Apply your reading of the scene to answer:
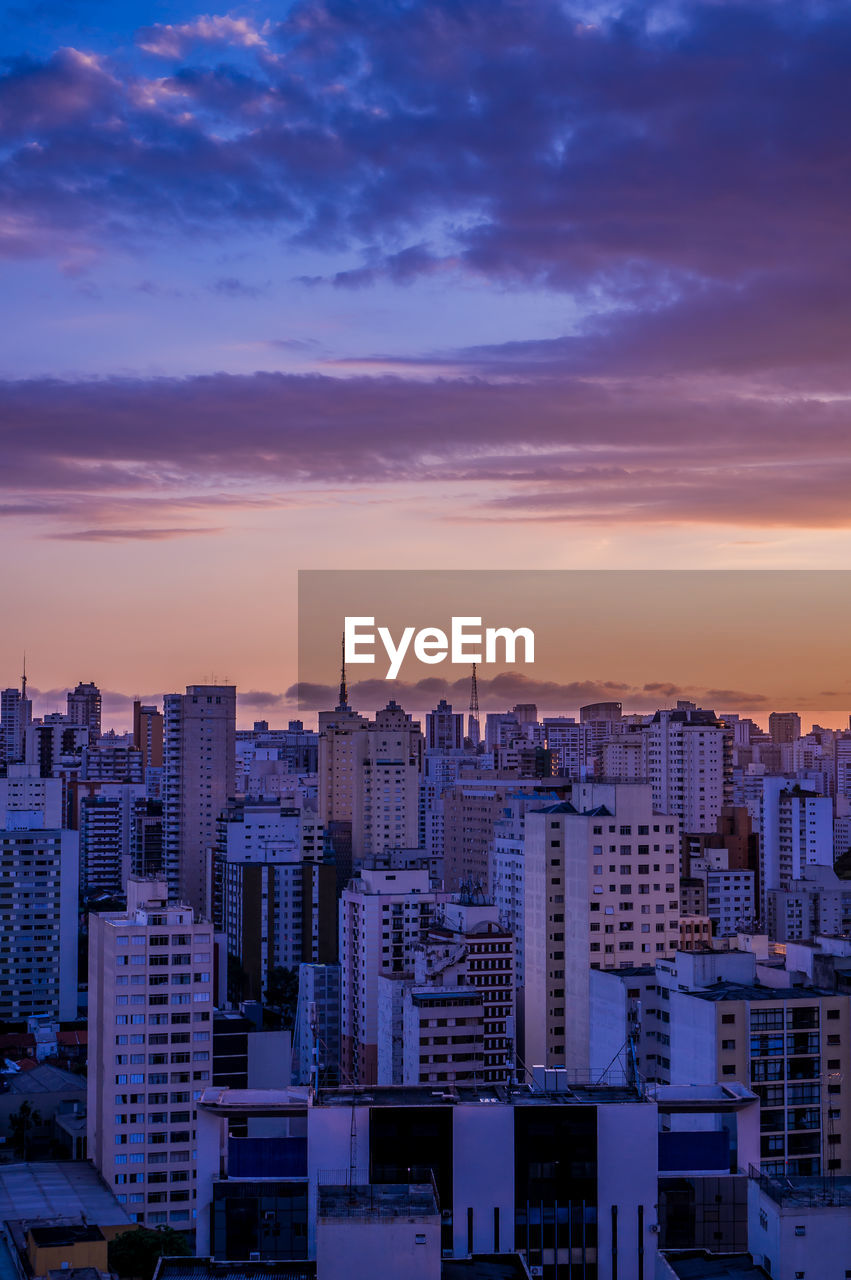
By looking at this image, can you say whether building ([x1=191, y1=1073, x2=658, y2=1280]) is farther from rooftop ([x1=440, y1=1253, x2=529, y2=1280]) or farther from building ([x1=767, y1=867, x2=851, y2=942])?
building ([x1=767, y1=867, x2=851, y2=942])

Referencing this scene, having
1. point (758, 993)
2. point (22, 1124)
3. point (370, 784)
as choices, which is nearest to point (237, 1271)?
point (758, 993)

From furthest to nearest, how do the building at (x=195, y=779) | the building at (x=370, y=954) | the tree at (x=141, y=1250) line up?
the building at (x=195, y=779)
the building at (x=370, y=954)
the tree at (x=141, y=1250)

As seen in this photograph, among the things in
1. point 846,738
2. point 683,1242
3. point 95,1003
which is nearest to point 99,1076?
point 95,1003

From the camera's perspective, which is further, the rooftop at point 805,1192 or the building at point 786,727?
the building at point 786,727

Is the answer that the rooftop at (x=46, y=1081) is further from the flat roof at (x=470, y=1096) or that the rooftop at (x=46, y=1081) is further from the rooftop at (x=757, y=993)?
the flat roof at (x=470, y=1096)

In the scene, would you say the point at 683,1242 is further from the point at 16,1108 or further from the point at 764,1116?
the point at 16,1108

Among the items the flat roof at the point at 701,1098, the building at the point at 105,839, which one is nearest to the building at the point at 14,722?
the building at the point at 105,839

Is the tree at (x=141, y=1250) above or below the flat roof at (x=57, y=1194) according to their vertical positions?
above

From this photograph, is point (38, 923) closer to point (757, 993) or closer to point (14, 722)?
point (757, 993)
